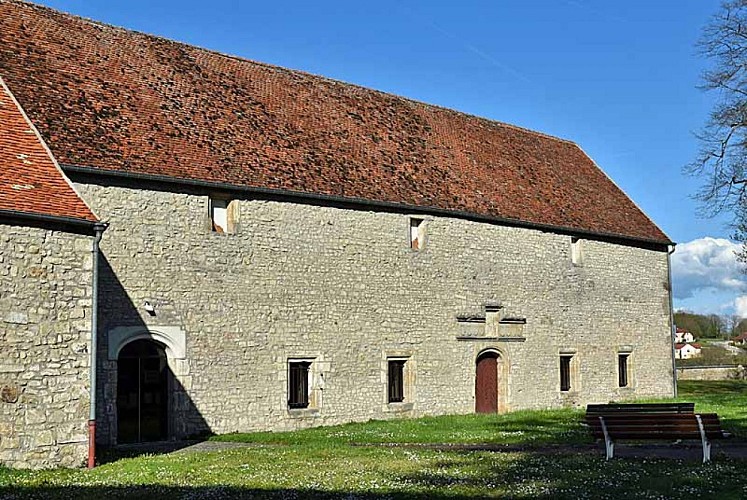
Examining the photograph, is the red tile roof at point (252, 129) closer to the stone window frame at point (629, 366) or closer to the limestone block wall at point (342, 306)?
the limestone block wall at point (342, 306)

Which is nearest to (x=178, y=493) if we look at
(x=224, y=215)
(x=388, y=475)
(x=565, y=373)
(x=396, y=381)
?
(x=388, y=475)

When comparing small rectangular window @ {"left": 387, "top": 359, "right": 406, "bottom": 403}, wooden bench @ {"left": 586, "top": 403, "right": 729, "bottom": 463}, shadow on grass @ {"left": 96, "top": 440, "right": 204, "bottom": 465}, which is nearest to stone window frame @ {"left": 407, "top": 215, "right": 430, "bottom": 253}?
small rectangular window @ {"left": 387, "top": 359, "right": 406, "bottom": 403}

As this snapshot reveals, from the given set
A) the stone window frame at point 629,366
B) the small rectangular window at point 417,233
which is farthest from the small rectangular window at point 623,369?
the small rectangular window at point 417,233

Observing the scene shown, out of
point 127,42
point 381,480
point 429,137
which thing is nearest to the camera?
point 381,480

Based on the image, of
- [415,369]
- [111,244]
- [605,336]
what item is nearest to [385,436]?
[415,369]

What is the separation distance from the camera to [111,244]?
719 inches

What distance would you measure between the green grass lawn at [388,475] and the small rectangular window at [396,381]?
523 centimetres

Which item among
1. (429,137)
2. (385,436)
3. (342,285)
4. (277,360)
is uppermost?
(429,137)

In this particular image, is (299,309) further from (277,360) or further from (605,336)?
(605,336)

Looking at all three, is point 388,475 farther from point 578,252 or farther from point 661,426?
point 578,252

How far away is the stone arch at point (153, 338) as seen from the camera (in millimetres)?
18016

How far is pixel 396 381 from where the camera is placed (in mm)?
23109

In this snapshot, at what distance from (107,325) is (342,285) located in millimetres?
5921

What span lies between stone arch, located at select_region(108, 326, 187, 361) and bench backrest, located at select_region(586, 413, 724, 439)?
28.9ft
